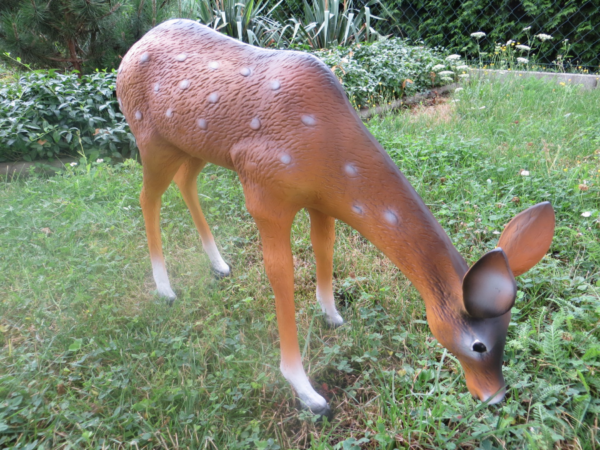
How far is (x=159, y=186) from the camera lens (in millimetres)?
2064

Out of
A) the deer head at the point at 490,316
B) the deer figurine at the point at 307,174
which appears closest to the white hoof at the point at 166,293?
the deer figurine at the point at 307,174

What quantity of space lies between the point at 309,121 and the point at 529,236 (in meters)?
0.76

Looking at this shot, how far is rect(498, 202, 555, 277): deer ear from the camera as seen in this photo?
3.74ft

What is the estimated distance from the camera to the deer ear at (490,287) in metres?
0.99

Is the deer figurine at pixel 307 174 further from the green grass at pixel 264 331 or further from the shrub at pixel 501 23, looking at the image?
the shrub at pixel 501 23

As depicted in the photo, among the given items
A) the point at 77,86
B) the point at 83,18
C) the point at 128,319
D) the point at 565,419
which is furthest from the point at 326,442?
the point at 83,18

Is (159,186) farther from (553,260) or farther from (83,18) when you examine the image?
(83,18)

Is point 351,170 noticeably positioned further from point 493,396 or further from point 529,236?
point 493,396

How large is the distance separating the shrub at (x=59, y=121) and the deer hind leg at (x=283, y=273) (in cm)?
329

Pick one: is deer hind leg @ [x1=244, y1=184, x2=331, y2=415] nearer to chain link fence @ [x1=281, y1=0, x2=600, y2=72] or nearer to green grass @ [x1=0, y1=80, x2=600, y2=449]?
green grass @ [x1=0, y1=80, x2=600, y2=449]

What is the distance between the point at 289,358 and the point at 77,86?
13.9 feet

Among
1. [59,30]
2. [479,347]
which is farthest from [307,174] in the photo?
[59,30]

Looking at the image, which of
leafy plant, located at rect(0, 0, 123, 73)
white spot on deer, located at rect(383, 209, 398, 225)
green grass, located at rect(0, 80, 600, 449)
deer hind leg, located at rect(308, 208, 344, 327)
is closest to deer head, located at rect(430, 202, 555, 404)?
green grass, located at rect(0, 80, 600, 449)

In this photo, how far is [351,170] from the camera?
51.6 inches
